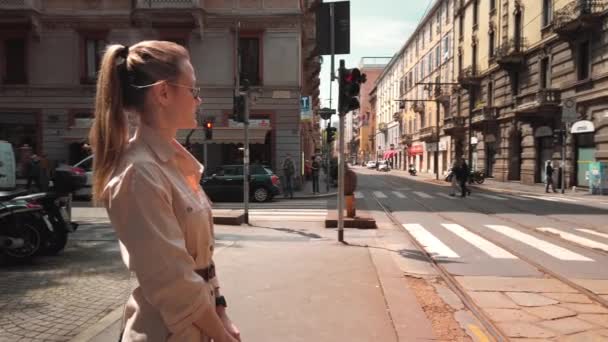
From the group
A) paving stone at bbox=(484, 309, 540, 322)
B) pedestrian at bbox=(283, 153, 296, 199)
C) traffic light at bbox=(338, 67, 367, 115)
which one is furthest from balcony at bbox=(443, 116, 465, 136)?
paving stone at bbox=(484, 309, 540, 322)

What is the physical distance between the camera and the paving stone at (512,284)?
537 centimetres

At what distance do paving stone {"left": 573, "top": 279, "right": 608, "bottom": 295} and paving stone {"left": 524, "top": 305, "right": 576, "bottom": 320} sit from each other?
103cm

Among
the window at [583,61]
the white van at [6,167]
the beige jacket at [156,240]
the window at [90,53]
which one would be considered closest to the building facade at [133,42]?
the window at [90,53]

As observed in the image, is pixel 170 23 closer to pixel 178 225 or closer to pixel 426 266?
pixel 426 266

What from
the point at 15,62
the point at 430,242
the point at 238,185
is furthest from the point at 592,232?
the point at 15,62

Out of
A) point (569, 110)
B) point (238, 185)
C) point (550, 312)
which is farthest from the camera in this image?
point (569, 110)

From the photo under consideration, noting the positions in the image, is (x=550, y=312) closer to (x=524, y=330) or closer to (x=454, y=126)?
(x=524, y=330)

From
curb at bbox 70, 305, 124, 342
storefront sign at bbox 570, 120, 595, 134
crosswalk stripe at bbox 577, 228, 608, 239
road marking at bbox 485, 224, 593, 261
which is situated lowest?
crosswalk stripe at bbox 577, 228, 608, 239

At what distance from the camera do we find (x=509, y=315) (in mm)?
4457

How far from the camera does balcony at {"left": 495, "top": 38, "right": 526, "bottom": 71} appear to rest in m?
28.9

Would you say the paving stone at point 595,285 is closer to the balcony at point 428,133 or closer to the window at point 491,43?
the window at point 491,43

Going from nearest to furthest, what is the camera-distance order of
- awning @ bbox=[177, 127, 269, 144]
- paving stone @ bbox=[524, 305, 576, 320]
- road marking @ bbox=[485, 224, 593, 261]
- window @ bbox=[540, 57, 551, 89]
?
1. paving stone @ bbox=[524, 305, 576, 320]
2. road marking @ bbox=[485, 224, 593, 261]
3. awning @ bbox=[177, 127, 269, 144]
4. window @ bbox=[540, 57, 551, 89]

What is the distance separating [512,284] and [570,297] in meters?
0.67

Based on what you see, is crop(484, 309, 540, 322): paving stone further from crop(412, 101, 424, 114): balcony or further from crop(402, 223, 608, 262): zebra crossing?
crop(412, 101, 424, 114): balcony
